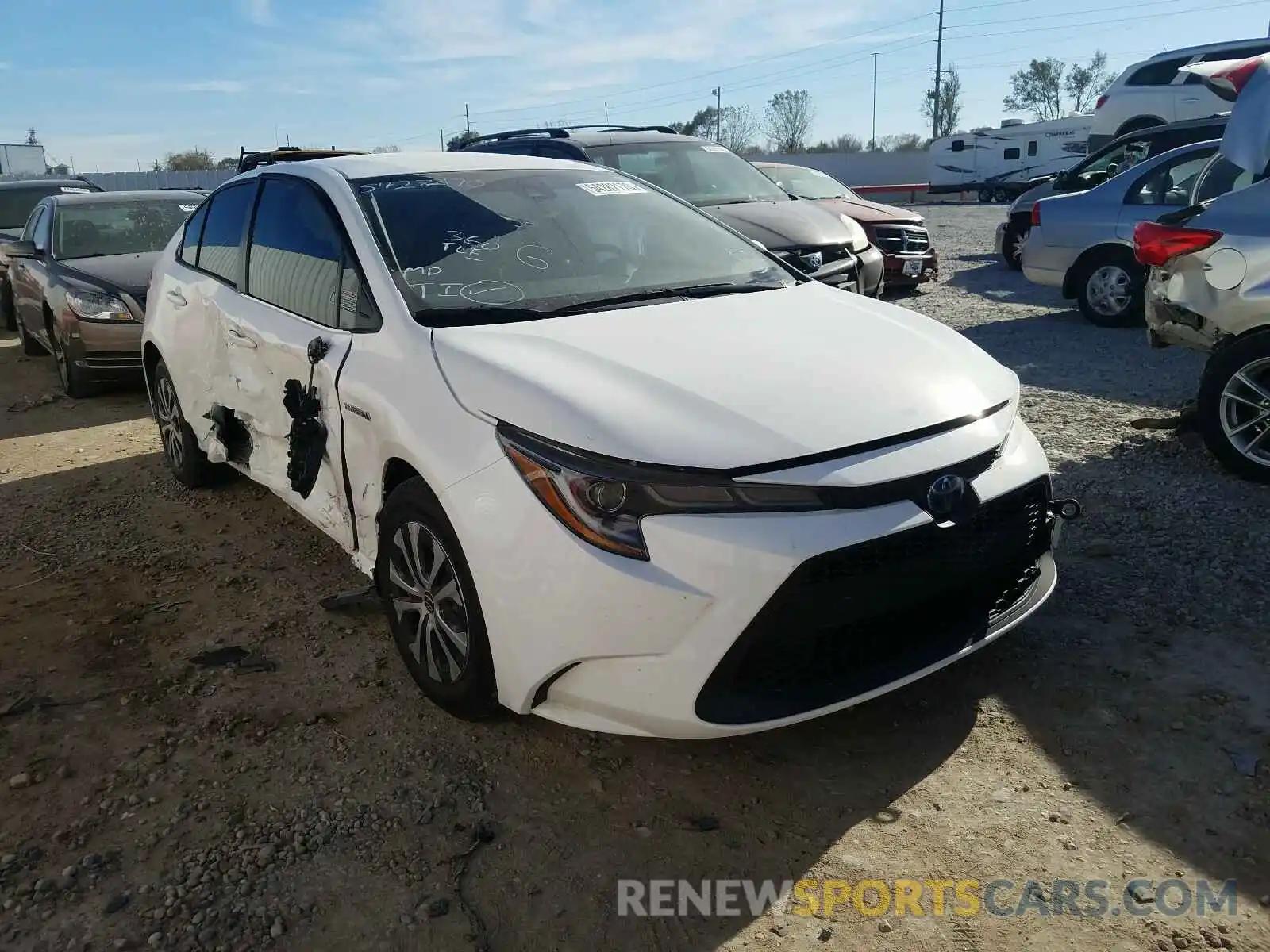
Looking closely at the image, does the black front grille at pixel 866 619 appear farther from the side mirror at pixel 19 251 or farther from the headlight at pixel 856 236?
the side mirror at pixel 19 251

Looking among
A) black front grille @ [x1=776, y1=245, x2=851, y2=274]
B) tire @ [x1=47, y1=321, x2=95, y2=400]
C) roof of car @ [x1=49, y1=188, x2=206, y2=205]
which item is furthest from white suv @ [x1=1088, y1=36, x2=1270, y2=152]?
tire @ [x1=47, y1=321, x2=95, y2=400]

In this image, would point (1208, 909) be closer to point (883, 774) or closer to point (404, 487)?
point (883, 774)

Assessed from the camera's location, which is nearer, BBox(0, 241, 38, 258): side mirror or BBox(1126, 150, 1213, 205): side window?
BBox(0, 241, 38, 258): side mirror

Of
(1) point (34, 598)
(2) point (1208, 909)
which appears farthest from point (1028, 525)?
(1) point (34, 598)

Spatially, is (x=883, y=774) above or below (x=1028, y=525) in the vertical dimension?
below

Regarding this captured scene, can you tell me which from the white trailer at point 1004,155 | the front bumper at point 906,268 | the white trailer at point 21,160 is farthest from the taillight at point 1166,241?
the white trailer at point 21,160

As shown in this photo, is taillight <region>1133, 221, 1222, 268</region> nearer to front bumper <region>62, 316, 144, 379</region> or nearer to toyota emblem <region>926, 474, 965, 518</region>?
toyota emblem <region>926, 474, 965, 518</region>

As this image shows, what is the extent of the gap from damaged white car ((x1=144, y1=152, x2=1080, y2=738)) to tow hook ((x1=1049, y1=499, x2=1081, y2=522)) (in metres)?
0.02

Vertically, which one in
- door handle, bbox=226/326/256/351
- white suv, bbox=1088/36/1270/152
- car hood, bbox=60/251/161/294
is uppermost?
white suv, bbox=1088/36/1270/152

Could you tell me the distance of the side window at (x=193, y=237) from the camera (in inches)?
201

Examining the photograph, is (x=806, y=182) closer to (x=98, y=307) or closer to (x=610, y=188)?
(x=98, y=307)

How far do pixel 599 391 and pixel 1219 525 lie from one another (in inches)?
122

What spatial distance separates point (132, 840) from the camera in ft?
8.64

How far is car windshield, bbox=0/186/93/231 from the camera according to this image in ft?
43.7
